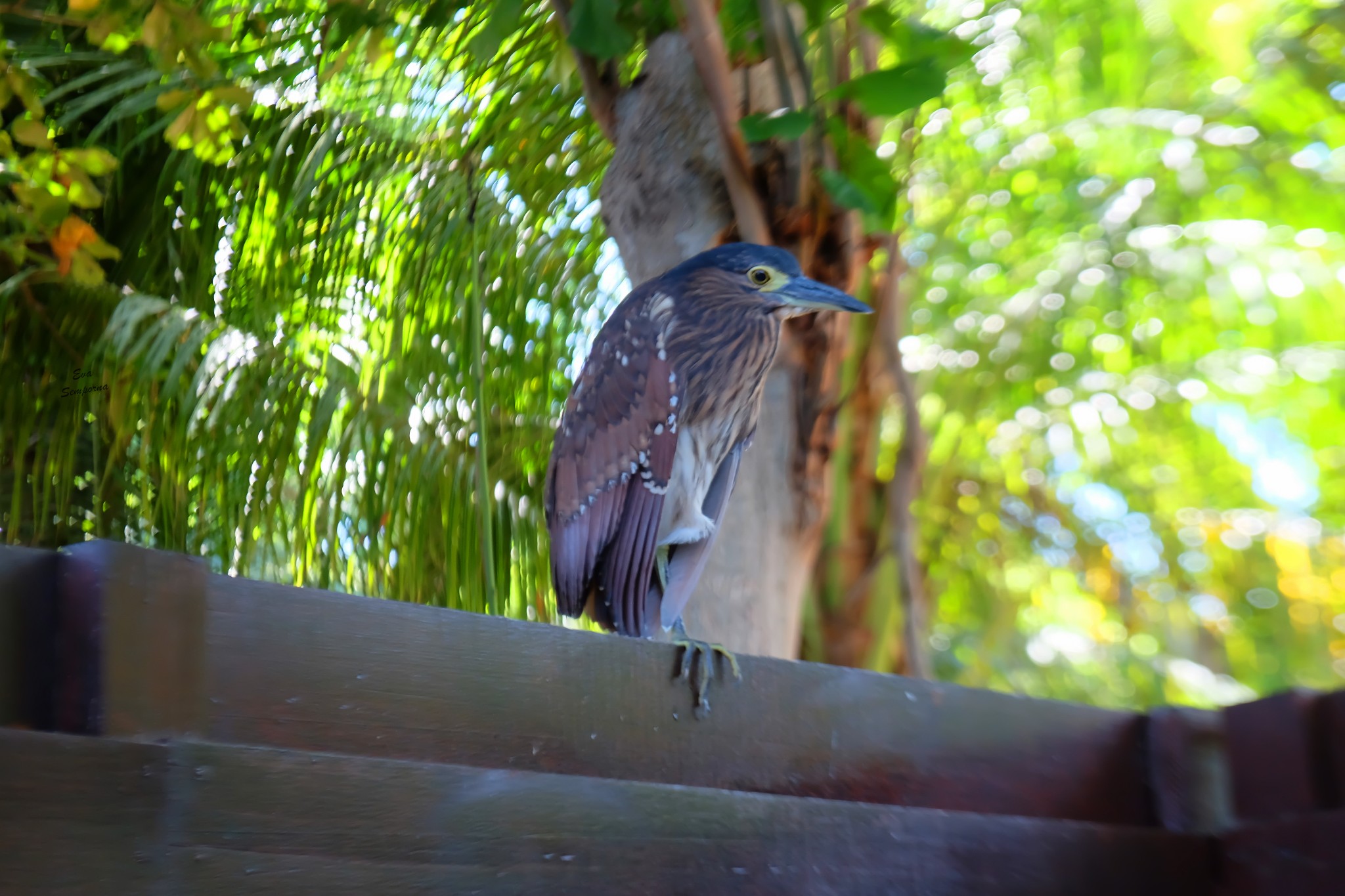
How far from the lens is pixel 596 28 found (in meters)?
1.72

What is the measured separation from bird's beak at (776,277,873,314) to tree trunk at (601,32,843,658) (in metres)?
0.33

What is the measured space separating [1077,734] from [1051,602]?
600 cm

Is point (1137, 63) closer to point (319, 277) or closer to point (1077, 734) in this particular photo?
point (319, 277)

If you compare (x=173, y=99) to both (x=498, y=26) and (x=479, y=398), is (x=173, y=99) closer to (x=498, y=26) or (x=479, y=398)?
(x=498, y=26)

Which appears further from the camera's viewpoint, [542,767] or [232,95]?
[232,95]

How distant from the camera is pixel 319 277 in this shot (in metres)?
2.20

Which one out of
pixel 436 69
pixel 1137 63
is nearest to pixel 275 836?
pixel 436 69

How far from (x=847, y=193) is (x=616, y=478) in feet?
1.80

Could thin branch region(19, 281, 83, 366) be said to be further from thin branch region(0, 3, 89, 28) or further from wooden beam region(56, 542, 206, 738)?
wooden beam region(56, 542, 206, 738)

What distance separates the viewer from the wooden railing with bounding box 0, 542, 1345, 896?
0.73 metres

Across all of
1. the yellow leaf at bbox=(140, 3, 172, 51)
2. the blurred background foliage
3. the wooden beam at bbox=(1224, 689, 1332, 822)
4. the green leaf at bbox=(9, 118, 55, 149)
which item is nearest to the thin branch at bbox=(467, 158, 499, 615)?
the blurred background foliage

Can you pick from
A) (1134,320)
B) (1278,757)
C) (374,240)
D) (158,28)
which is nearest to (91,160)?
(158,28)

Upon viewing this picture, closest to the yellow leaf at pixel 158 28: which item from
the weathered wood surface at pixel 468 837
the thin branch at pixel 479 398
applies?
the thin branch at pixel 479 398

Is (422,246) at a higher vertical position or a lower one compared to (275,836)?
higher
